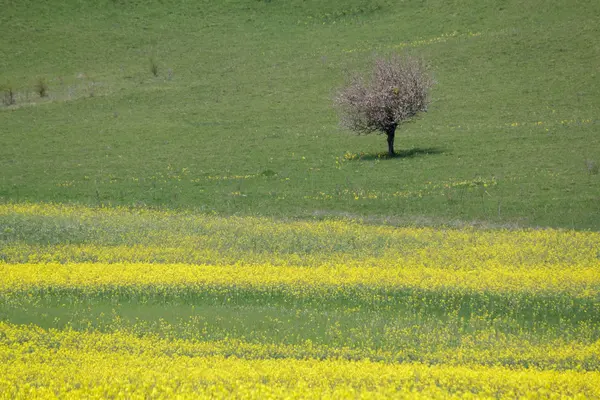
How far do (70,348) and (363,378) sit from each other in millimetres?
6386

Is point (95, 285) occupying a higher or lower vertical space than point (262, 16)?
lower

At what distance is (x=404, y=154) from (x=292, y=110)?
16.9m

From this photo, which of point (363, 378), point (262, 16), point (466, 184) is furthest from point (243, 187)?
point (262, 16)

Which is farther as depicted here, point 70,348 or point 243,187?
point 243,187

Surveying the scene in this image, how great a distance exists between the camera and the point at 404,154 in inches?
1901

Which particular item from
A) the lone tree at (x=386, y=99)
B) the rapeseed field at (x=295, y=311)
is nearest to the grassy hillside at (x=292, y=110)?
the lone tree at (x=386, y=99)

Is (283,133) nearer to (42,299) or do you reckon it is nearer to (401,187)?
(401,187)

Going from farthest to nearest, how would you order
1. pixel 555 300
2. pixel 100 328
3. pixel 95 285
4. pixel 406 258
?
pixel 406 258 < pixel 95 285 < pixel 555 300 < pixel 100 328

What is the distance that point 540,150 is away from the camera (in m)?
45.5

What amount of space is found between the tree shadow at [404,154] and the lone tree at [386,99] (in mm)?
579

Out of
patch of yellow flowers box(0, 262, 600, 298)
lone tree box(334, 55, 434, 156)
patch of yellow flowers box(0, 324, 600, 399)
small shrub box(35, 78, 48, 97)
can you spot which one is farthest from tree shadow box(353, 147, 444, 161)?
small shrub box(35, 78, 48, 97)

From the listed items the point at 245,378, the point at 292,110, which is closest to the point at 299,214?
the point at 245,378

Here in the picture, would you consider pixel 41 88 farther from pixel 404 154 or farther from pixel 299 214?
pixel 299 214

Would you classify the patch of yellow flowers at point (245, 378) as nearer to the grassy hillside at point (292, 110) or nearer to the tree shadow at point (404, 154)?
the grassy hillside at point (292, 110)
